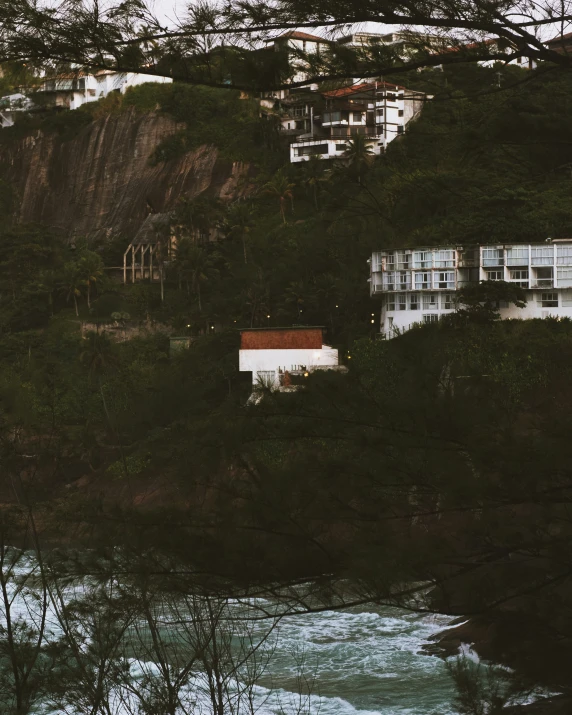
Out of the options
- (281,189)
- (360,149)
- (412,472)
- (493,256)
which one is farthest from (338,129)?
(412,472)

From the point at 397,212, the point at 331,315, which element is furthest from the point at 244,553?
the point at 331,315

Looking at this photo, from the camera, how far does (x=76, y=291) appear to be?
4991 cm

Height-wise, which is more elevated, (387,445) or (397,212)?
(397,212)

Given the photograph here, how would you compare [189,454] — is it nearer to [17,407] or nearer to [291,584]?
[291,584]

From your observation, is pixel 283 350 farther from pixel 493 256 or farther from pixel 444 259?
pixel 493 256

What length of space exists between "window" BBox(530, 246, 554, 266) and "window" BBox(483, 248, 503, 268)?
971 mm

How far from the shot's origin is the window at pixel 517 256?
34719 mm

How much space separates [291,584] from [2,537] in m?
2.57

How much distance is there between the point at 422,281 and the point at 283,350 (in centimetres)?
498

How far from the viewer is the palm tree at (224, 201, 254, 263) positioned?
1869 inches

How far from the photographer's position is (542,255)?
34688mm

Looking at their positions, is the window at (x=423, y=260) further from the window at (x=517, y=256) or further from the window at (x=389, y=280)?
the window at (x=517, y=256)

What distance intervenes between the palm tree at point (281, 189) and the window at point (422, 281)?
14.1m

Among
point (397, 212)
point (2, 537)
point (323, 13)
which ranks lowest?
point (2, 537)
